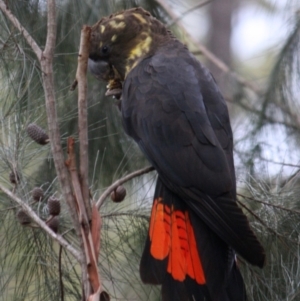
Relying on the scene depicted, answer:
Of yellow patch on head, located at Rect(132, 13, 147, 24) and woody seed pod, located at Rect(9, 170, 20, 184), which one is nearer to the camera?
woody seed pod, located at Rect(9, 170, 20, 184)

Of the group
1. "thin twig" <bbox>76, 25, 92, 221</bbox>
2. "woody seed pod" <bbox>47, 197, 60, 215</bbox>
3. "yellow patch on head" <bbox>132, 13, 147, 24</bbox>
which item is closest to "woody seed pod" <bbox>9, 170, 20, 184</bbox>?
"woody seed pod" <bbox>47, 197, 60, 215</bbox>

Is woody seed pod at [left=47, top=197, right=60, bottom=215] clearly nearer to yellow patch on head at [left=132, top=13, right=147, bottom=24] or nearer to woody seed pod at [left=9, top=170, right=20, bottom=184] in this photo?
woody seed pod at [left=9, top=170, right=20, bottom=184]

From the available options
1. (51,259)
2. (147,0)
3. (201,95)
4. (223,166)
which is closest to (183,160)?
(223,166)

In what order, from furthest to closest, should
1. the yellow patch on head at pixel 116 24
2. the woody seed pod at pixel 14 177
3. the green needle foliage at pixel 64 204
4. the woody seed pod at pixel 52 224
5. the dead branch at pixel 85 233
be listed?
1. the yellow patch on head at pixel 116 24
2. the green needle foliage at pixel 64 204
3. the woody seed pod at pixel 14 177
4. the woody seed pod at pixel 52 224
5. the dead branch at pixel 85 233

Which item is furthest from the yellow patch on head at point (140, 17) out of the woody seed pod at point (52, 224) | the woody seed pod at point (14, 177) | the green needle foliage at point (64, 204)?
the woody seed pod at point (52, 224)

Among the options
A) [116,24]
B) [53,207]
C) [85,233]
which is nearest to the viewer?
[85,233]

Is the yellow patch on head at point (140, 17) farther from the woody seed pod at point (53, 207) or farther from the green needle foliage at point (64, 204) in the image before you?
the woody seed pod at point (53, 207)

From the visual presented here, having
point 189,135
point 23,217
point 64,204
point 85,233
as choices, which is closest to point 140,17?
point 189,135

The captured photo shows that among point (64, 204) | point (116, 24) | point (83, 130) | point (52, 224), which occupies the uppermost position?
point (83, 130)

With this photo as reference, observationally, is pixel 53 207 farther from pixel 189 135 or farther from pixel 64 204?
pixel 189 135

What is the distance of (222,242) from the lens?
163 cm

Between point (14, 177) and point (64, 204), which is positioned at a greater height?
point (14, 177)

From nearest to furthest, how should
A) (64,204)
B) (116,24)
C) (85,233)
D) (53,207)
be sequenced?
(85,233) → (53,207) → (64,204) → (116,24)

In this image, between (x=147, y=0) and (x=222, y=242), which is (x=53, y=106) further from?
(x=147, y=0)
